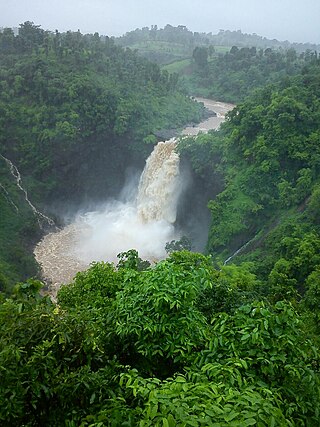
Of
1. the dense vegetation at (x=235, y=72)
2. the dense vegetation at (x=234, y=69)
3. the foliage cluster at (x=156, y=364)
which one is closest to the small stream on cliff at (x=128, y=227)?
the dense vegetation at (x=234, y=69)

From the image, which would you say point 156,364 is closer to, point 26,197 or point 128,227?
point 128,227

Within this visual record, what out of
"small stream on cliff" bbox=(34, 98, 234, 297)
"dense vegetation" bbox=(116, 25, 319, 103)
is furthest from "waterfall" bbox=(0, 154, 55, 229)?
"dense vegetation" bbox=(116, 25, 319, 103)

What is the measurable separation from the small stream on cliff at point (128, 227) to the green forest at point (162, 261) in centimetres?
94

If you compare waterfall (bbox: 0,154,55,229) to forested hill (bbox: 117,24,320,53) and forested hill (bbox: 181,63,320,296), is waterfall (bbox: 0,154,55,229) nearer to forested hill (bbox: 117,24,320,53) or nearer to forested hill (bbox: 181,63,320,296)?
forested hill (bbox: 181,63,320,296)

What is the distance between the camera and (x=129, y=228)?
A: 73.8 ft

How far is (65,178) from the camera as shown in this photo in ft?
81.2

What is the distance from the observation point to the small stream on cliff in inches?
774

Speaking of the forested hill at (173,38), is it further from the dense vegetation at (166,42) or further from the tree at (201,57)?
the tree at (201,57)

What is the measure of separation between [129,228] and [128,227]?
13cm

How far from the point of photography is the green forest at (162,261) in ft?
9.13

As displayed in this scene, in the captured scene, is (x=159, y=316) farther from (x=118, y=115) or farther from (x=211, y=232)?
(x=118, y=115)

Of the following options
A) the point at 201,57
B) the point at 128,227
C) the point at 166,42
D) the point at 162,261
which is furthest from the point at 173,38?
the point at 162,261

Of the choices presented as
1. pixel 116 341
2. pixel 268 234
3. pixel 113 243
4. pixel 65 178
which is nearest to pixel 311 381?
pixel 116 341

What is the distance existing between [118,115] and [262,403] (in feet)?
77.8
